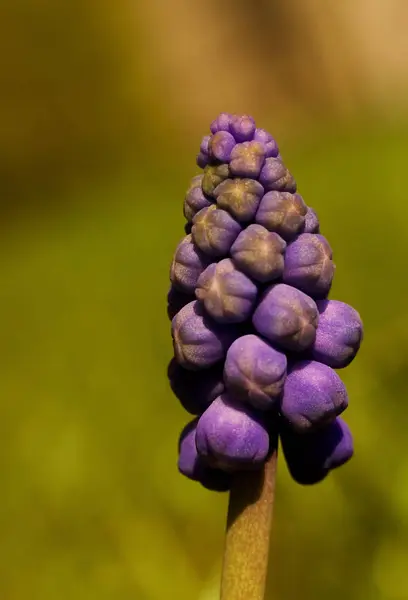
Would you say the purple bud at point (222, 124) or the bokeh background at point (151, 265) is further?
the bokeh background at point (151, 265)

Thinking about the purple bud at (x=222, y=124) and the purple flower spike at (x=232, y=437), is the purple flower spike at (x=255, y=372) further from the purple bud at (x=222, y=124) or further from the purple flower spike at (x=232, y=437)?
the purple bud at (x=222, y=124)

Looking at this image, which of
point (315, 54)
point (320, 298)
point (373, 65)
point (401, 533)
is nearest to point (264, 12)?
point (315, 54)

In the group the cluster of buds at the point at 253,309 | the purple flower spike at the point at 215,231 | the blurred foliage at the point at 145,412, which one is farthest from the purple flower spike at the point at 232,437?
the blurred foliage at the point at 145,412

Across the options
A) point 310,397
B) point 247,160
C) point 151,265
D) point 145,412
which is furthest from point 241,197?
point 151,265

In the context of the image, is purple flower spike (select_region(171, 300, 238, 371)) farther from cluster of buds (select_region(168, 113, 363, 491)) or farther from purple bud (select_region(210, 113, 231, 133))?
purple bud (select_region(210, 113, 231, 133))

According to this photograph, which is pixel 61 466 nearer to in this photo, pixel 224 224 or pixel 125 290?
pixel 125 290

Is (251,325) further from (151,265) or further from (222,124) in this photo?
(151,265)
